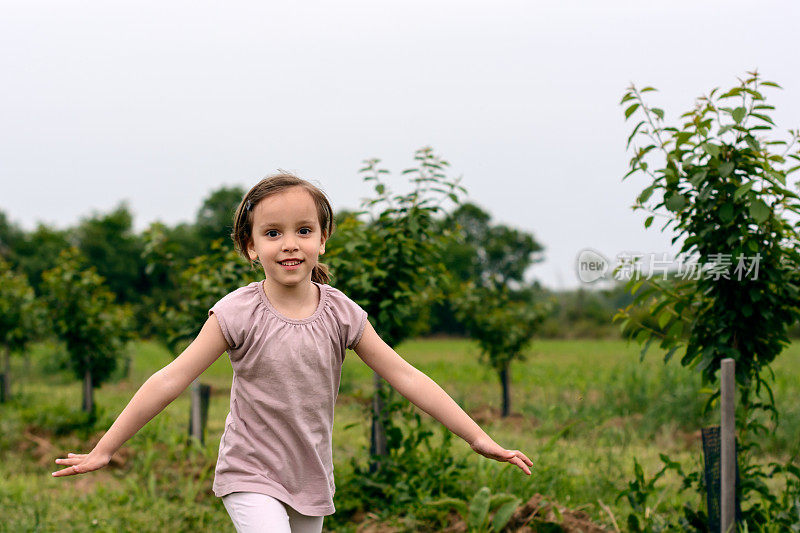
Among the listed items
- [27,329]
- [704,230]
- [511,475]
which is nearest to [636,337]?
[704,230]

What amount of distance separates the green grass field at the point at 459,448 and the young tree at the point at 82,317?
2.83 ft

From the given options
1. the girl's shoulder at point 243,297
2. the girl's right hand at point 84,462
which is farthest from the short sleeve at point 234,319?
the girl's right hand at point 84,462

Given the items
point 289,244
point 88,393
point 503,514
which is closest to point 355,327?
point 289,244

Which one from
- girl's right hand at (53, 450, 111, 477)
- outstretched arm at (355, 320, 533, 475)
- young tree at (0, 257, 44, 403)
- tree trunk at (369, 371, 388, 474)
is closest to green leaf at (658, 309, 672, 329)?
tree trunk at (369, 371, 388, 474)

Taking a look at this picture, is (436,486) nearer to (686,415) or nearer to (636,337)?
(636,337)

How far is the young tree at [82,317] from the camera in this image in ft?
32.6

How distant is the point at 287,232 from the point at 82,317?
868 centimetres

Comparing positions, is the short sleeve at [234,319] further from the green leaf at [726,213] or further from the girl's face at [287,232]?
the green leaf at [726,213]

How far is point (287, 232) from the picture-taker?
2238 mm

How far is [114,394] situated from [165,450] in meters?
7.82

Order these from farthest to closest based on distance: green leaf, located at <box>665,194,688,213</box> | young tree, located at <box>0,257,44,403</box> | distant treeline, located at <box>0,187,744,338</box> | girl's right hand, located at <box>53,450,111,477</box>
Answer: distant treeline, located at <box>0,187,744,338</box>, young tree, located at <box>0,257,44,403</box>, green leaf, located at <box>665,194,688,213</box>, girl's right hand, located at <box>53,450,111,477</box>

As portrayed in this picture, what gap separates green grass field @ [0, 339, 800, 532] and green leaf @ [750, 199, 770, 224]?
1461mm

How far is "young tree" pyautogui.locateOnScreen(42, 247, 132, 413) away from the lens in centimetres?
993

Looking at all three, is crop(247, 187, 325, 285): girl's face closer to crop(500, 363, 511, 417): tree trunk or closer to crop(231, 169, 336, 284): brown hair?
crop(231, 169, 336, 284): brown hair
